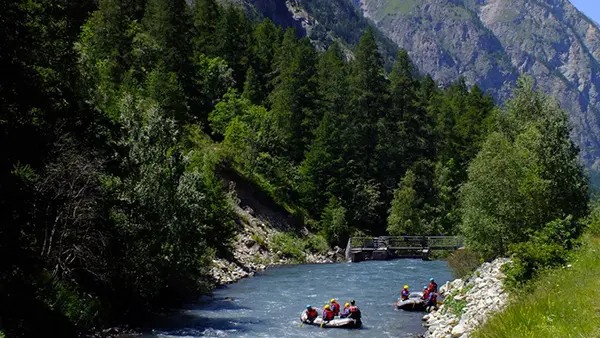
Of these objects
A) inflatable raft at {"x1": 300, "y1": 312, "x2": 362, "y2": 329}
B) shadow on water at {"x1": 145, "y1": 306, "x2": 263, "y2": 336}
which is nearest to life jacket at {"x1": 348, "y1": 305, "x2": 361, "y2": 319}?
inflatable raft at {"x1": 300, "y1": 312, "x2": 362, "y2": 329}

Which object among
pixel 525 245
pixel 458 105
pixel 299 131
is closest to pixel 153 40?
pixel 299 131

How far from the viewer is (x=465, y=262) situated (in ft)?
101

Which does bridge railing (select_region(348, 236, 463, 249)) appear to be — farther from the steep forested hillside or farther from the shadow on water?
the shadow on water

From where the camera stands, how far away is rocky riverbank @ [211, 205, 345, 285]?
34969 millimetres

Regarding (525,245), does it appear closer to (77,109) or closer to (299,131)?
(77,109)

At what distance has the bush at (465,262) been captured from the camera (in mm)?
29661

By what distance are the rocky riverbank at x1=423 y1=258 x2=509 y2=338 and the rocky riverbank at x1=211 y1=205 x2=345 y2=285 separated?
1354 cm

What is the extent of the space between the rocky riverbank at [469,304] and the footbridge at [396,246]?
76.3ft

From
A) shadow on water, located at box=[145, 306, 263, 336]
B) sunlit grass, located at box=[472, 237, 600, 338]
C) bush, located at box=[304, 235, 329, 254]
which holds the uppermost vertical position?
sunlit grass, located at box=[472, 237, 600, 338]

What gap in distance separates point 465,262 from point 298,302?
9328mm

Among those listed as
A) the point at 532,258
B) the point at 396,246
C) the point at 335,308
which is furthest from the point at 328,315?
the point at 396,246

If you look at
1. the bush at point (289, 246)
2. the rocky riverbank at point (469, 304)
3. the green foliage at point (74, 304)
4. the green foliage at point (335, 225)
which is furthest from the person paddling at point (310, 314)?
the green foliage at point (335, 225)

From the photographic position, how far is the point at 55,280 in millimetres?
16516

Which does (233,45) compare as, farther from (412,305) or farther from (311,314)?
(311,314)
